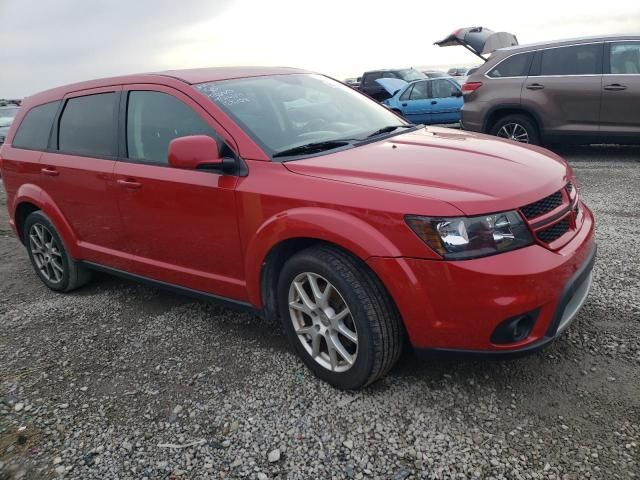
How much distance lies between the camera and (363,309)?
2.55 meters

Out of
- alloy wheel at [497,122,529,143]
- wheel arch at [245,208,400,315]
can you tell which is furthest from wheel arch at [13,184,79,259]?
alloy wheel at [497,122,529,143]

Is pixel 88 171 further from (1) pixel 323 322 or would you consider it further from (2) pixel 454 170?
(2) pixel 454 170

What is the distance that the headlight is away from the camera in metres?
2.34

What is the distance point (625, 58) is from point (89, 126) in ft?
22.6

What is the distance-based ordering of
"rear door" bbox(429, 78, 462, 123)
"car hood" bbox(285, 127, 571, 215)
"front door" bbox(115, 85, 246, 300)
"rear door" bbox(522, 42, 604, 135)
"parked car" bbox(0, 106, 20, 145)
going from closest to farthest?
"car hood" bbox(285, 127, 571, 215)
"front door" bbox(115, 85, 246, 300)
"rear door" bbox(522, 42, 604, 135)
"parked car" bbox(0, 106, 20, 145)
"rear door" bbox(429, 78, 462, 123)

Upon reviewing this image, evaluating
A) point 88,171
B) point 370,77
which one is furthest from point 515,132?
point 370,77

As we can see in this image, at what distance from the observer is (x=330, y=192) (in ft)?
8.60

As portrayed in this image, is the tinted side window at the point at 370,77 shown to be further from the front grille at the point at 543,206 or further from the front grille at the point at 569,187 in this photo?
the front grille at the point at 543,206

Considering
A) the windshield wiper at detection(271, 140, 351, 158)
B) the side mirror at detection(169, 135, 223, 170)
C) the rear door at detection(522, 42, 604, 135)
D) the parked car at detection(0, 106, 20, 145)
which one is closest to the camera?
the side mirror at detection(169, 135, 223, 170)

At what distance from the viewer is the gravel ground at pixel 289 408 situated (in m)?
2.34

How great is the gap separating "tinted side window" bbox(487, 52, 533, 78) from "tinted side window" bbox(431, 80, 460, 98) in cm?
490

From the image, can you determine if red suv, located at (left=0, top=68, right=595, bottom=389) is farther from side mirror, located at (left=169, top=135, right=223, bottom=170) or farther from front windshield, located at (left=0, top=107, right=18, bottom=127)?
front windshield, located at (left=0, top=107, right=18, bottom=127)

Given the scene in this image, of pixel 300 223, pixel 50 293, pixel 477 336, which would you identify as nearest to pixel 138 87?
pixel 300 223

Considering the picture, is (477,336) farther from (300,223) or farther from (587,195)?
(587,195)
